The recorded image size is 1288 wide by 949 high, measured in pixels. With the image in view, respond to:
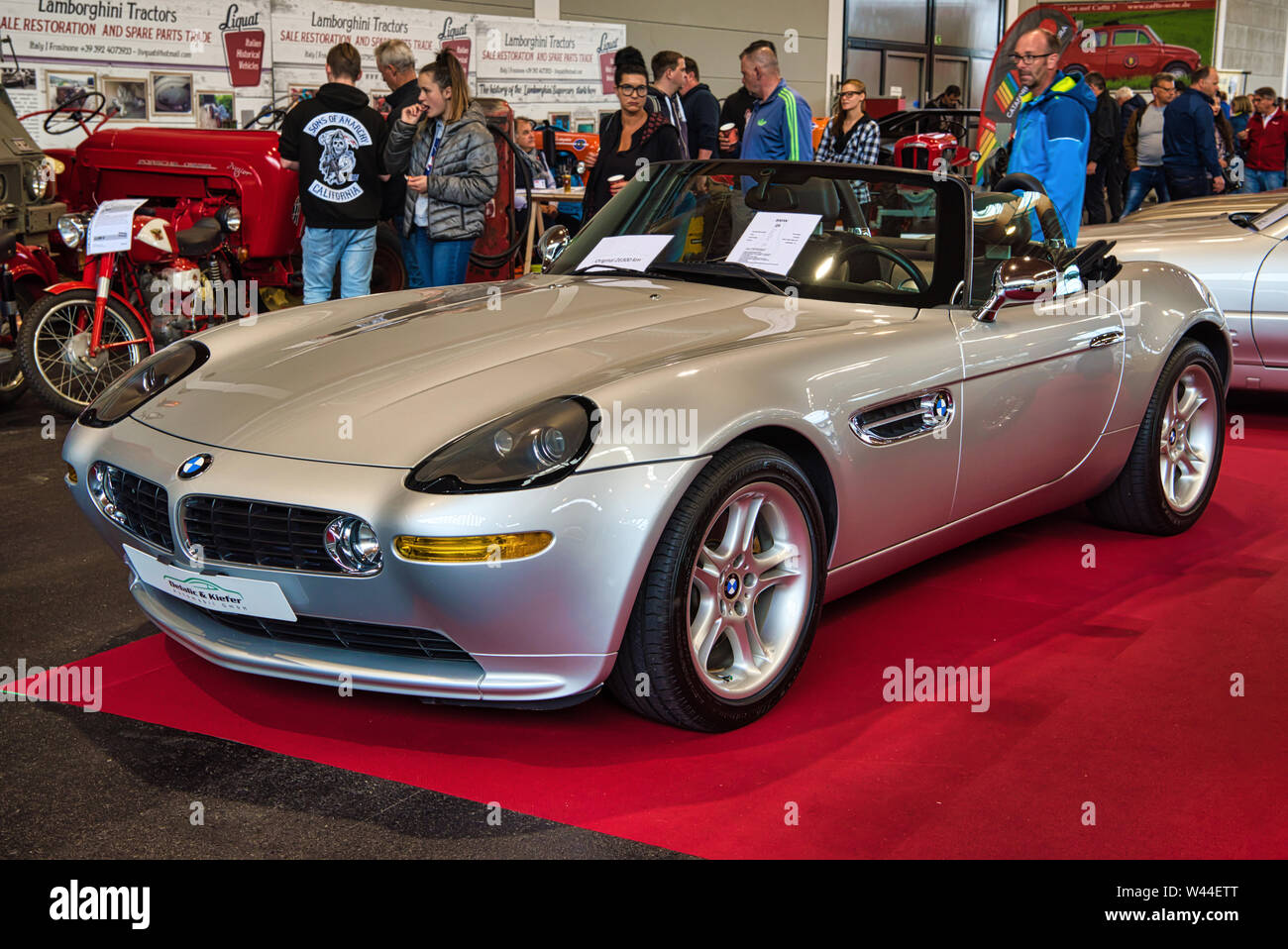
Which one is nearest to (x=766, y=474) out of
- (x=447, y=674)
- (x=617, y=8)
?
(x=447, y=674)

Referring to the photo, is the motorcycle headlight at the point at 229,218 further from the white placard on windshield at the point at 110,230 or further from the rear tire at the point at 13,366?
the rear tire at the point at 13,366

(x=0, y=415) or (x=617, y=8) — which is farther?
(x=617, y=8)

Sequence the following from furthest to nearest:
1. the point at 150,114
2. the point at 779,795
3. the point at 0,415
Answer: the point at 150,114
the point at 0,415
the point at 779,795

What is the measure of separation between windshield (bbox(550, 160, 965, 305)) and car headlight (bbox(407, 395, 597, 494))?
4.01 ft

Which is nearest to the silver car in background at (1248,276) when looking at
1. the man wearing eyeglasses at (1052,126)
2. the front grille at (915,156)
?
the man wearing eyeglasses at (1052,126)

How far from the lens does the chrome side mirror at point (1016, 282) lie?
3.51m

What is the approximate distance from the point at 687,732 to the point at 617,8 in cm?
1469

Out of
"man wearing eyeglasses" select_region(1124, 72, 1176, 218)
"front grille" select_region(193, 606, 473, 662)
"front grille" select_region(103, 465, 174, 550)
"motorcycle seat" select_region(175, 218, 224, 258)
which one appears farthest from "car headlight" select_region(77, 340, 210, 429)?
"man wearing eyeglasses" select_region(1124, 72, 1176, 218)

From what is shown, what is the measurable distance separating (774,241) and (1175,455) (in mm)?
1758

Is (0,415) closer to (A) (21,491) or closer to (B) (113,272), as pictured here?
(B) (113,272)

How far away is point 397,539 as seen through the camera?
8.23ft

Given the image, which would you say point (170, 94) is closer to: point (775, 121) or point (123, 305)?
point (123, 305)

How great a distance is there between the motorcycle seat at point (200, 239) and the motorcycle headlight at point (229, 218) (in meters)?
0.19

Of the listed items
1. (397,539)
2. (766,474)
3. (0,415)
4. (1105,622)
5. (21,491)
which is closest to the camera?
(397,539)
